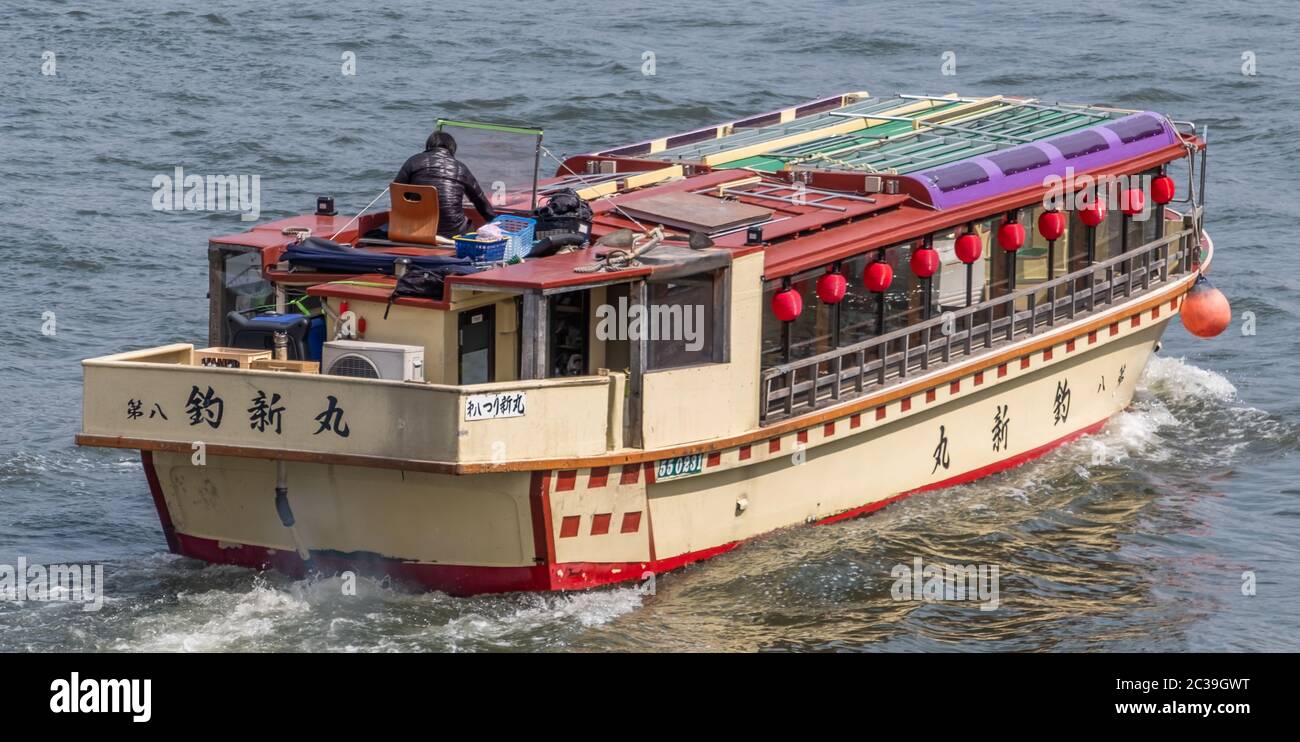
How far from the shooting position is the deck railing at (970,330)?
19.3m

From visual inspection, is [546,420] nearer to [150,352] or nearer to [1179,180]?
[150,352]

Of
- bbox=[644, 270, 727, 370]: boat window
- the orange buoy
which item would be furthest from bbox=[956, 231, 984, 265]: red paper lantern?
the orange buoy

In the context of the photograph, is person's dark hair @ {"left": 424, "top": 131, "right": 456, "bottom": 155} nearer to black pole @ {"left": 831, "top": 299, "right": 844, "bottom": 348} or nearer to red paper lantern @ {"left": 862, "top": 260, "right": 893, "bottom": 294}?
black pole @ {"left": 831, "top": 299, "right": 844, "bottom": 348}

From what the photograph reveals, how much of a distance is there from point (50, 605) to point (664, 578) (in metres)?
5.30

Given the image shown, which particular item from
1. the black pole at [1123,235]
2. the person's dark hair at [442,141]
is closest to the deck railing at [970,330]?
the black pole at [1123,235]

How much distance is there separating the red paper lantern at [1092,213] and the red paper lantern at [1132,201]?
52 centimetres

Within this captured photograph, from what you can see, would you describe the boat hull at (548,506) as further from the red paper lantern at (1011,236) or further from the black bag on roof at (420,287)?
the red paper lantern at (1011,236)

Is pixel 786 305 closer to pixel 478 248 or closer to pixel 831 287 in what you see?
pixel 831 287

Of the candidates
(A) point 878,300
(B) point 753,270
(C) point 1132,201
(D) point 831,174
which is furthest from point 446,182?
(C) point 1132,201

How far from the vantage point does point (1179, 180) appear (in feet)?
114

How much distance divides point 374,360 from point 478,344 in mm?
→ 992

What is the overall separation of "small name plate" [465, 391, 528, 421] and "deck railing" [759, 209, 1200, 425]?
9.47ft

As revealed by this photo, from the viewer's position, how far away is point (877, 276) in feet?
65.6
